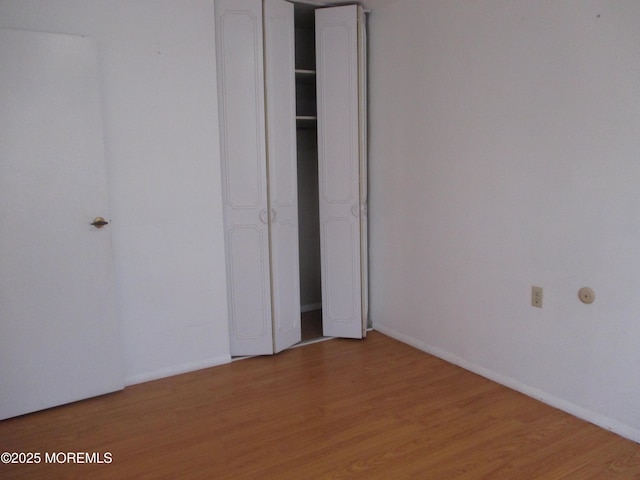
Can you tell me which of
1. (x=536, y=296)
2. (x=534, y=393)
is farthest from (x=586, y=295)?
(x=534, y=393)

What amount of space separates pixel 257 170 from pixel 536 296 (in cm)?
190

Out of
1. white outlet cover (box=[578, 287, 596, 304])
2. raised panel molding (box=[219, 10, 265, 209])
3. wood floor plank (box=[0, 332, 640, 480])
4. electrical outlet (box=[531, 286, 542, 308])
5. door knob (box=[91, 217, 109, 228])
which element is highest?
raised panel molding (box=[219, 10, 265, 209])

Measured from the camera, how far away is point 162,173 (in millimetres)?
2971

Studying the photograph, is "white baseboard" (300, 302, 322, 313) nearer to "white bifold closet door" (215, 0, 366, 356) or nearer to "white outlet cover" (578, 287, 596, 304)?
"white bifold closet door" (215, 0, 366, 356)

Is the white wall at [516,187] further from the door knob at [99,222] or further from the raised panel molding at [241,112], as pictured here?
the door knob at [99,222]

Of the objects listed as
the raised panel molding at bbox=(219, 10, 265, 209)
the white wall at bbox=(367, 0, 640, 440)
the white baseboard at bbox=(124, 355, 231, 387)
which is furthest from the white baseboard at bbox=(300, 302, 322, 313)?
the raised panel molding at bbox=(219, 10, 265, 209)

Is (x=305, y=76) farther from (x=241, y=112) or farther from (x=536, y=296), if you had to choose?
(x=536, y=296)

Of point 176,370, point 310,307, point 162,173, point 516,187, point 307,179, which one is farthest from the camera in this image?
point 310,307

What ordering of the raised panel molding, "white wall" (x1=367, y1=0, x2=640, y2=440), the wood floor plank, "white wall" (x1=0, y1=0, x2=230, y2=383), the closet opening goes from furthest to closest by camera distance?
the closet opening → the raised panel molding → "white wall" (x1=0, y1=0, x2=230, y2=383) → "white wall" (x1=367, y1=0, x2=640, y2=440) → the wood floor plank

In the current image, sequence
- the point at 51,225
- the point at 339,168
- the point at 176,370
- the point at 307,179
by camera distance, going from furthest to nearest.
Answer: the point at 307,179 < the point at 339,168 < the point at 176,370 < the point at 51,225

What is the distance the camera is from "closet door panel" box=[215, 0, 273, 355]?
10.3 ft

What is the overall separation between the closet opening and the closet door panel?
661 millimetres

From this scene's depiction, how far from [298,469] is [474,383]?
51.7 inches

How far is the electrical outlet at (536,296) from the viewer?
2.63 m
